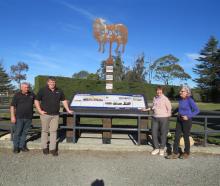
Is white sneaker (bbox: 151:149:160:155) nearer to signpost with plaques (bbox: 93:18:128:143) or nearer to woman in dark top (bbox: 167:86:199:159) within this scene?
woman in dark top (bbox: 167:86:199:159)

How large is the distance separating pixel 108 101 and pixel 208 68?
6339 cm

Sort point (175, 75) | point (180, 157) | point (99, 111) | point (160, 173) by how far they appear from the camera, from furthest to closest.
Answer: point (175, 75)
point (99, 111)
point (180, 157)
point (160, 173)

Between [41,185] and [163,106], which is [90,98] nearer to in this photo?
[163,106]

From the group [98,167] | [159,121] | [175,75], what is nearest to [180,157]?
[159,121]

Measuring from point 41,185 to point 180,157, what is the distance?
3.42m

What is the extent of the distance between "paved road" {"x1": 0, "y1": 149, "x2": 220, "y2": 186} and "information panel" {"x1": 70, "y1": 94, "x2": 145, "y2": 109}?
1.50 metres

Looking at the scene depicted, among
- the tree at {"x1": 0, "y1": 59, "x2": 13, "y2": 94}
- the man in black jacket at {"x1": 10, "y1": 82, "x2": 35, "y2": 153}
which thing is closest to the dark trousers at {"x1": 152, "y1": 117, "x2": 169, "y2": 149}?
the man in black jacket at {"x1": 10, "y1": 82, "x2": 35, "y2": 153}

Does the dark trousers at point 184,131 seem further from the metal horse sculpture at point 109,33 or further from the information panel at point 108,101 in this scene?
the metal horse sculpture at point 109,33

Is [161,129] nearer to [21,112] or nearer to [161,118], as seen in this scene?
[161,118]

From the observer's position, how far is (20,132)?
7512 mm

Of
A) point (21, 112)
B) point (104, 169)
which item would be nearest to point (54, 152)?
point (21, 112)

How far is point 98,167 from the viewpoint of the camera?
6.31 m

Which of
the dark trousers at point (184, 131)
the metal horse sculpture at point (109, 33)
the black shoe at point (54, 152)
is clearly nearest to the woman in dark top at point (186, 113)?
the dark trousers at point (184, 131)

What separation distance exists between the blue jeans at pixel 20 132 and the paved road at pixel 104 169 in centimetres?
28
